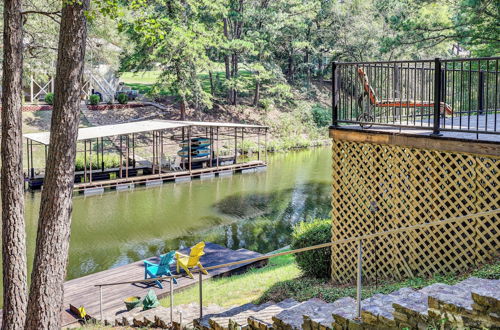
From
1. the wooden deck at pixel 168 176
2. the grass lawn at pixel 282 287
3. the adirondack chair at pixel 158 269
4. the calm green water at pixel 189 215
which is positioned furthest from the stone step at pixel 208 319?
the wooden deck at pixel 168 176

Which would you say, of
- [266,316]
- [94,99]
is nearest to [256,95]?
[94,99]

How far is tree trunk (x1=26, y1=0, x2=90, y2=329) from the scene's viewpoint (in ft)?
20.1

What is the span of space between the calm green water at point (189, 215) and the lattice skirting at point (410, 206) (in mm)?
7364

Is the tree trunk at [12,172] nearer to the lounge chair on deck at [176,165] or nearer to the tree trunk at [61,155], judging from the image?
the tree trunk at [61,155]

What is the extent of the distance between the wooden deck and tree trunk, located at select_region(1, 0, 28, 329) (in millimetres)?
Answer: 15941

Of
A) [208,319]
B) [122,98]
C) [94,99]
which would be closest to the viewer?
[208,319]

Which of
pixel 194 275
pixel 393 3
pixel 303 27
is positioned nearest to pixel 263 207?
pixel 194 275

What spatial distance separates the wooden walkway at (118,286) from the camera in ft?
34.8

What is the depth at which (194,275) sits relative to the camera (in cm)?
1234

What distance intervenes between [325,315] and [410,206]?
8.18ft

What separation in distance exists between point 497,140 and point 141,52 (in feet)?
87.4

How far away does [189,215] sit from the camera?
19344mm

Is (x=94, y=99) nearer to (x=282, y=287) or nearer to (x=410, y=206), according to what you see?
(x=282, y=287)

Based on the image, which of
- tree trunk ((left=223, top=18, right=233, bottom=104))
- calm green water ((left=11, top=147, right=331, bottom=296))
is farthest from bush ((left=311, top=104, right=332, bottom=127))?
calm green water ((left=11, top=147, right=331, bottom=296))
